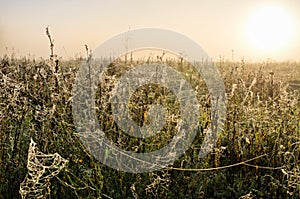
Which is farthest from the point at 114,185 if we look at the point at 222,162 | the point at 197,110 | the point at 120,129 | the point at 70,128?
the point at 197,110

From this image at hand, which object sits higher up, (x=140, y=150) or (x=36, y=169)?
(x=36, y=169)

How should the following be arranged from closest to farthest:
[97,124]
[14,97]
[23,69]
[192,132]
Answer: [14,97], [97,124], [192,132], [23,69]

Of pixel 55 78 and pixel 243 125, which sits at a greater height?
pixel 55 78

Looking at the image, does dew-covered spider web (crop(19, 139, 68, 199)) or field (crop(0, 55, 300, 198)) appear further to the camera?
field (crop(0, 55, 300, 198))

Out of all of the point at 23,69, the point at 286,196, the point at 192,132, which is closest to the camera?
the point at 286,196

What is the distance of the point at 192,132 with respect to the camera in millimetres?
3721

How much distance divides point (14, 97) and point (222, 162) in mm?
1709

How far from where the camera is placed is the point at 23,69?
542cm

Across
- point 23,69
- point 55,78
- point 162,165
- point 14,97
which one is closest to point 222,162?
point 162,165

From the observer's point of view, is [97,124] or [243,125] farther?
[243,125]

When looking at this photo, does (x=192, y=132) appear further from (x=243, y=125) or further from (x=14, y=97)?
(x=14, y=97)

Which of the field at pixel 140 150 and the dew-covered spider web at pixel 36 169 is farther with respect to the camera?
the field at pixel 140 150

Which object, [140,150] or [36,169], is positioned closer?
[36,169]

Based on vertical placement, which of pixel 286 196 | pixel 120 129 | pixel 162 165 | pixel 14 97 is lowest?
pixel 286 196
